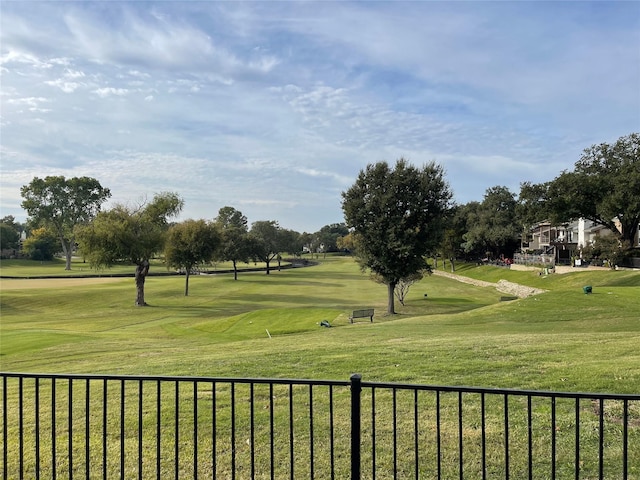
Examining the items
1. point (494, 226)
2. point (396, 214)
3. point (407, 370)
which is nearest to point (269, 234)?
point (494, 226)

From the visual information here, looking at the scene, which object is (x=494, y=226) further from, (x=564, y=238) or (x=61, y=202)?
(x=61, y=202)

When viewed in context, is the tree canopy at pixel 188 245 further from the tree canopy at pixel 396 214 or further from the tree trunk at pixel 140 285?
the tree canopy at pixel 396 214

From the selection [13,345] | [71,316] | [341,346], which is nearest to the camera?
[341,346]

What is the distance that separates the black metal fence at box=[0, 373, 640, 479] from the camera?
434cm

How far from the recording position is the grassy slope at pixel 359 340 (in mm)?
8961

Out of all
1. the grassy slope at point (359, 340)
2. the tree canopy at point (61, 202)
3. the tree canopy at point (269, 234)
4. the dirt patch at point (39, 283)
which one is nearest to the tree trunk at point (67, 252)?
the tree canopy at point (61, 202)

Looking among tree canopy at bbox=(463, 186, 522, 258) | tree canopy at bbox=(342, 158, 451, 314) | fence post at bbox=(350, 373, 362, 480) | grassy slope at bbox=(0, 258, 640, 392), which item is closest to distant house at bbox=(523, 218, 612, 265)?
tree canopy at bbox=(463, 186, 522, 258)

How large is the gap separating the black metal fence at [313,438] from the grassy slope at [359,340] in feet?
5.25

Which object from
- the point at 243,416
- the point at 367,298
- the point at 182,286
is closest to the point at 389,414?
the point at 243,416

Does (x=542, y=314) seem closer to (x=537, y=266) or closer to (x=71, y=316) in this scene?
(x=71, y=316)

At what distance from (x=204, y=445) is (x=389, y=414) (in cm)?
260

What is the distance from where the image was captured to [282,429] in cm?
618

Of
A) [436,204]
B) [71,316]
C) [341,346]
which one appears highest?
[436,204]

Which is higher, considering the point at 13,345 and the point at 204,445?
the point at 204,445
